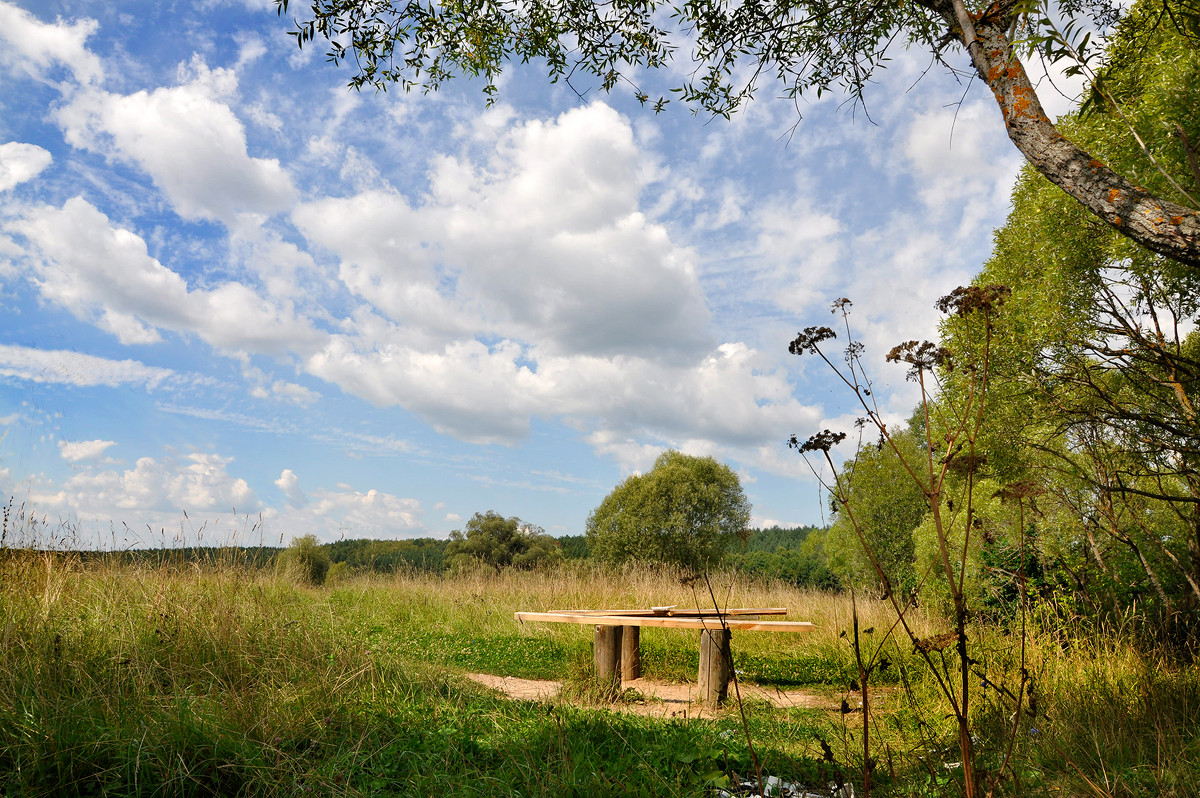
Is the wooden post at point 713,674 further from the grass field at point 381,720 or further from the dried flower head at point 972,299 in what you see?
the dried flower head at point 972,299

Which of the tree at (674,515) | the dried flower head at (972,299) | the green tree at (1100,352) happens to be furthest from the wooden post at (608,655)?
the tree at (674,515)

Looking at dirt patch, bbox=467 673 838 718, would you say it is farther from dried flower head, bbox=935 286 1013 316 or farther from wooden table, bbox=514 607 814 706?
dried flower head, bbox=935 286 1013 316

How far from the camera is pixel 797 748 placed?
3.81 m

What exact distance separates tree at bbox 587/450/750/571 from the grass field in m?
18.7

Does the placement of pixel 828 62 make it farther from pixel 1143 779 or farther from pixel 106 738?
pixel 106 738

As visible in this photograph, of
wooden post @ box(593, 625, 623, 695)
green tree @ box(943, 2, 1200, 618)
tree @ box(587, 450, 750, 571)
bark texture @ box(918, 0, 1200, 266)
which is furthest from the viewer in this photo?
tree @ box(587, 450, 750, 571)

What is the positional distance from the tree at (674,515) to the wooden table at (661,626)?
19.0 m

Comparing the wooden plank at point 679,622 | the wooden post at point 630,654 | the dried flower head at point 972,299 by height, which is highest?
the dried flower head at point 972,299

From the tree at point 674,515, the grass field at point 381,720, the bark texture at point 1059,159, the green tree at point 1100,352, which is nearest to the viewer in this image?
the bark texture at point 1059,159

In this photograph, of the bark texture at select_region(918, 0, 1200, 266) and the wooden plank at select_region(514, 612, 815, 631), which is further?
the wooden plank at select_region(514, 612, 815, 631)

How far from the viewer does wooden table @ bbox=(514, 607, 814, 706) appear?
18.1 ft

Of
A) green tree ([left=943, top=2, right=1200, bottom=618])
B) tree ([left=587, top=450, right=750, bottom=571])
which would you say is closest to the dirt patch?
green tree ([left=943, top=2, right=1200, bottom=618])

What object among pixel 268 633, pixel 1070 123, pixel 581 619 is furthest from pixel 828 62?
pixel 1070 123

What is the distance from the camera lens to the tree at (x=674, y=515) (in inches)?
1018
